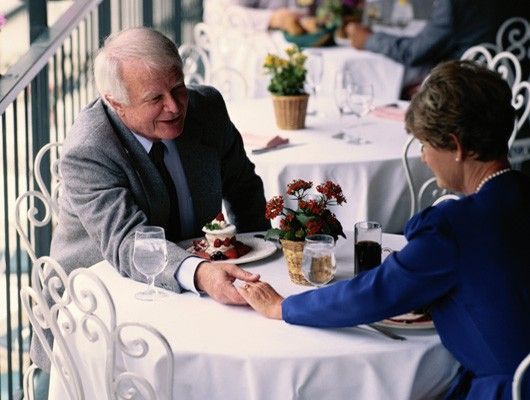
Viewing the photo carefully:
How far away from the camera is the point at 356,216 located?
156 inches

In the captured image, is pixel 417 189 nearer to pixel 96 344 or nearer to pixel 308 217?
pixel 308 217

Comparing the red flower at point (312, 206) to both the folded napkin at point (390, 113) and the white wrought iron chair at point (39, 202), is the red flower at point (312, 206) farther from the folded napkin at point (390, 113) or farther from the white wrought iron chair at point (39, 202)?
the folded napkin at point (390, 113)

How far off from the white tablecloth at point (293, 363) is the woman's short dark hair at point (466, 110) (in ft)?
1.41

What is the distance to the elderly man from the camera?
109 inches

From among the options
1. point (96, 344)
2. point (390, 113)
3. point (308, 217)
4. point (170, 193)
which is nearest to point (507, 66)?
point (390, 113)

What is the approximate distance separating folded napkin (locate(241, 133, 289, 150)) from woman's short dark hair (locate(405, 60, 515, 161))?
6.12 ft

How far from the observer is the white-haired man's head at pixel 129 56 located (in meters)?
2.82

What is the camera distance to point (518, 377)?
6.70 ft

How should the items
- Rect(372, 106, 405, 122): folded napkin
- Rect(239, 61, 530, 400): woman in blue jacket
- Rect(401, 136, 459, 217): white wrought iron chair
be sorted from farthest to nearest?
Rect(372, 106, 405, 122): folded napkin → Rect(401, 136, 459, 217): white wrought iron chair → Rect(239, 61, 530, 400): woman in blue jacket

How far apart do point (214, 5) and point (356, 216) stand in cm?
345

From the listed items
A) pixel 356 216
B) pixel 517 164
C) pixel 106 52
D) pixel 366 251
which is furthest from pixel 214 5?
pixel 366 251

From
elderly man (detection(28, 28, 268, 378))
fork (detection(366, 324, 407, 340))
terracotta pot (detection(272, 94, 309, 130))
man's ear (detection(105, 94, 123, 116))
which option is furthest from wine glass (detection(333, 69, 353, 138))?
fork (detection(366, 324, 407, 340))

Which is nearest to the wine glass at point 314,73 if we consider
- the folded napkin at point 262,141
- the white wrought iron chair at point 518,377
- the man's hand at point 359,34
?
the folded napkin at point 262,141

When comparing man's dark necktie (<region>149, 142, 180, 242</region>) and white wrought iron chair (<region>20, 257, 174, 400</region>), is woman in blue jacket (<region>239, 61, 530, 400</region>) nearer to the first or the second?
white wrought iron chair (<region>20, 257, 174, 400</region>)
